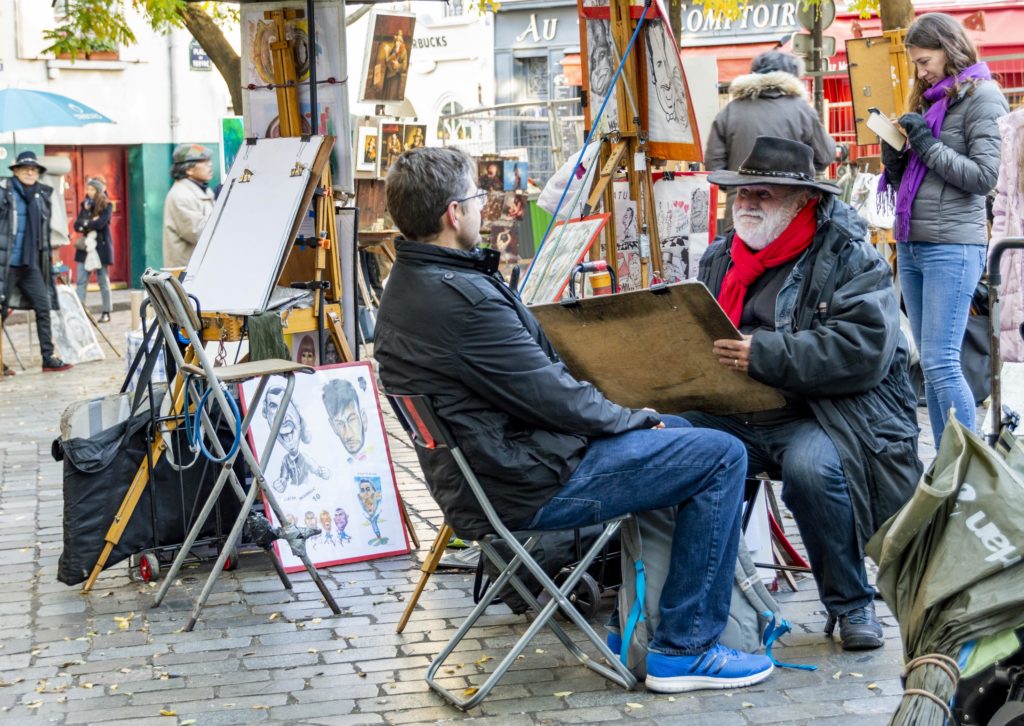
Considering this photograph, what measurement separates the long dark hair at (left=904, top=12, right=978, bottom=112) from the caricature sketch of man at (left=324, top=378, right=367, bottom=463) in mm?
2701

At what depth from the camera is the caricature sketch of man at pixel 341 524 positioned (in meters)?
5.66

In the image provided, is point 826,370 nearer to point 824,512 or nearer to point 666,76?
point 824,512

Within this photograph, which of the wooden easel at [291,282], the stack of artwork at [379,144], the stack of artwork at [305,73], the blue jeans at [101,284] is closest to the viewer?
the wooden easel at [291,282]

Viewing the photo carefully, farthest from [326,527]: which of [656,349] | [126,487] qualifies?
[656,349]

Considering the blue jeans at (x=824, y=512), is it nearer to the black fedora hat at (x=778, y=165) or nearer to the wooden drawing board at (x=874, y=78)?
the black fedora hat at (x=778, y=165)

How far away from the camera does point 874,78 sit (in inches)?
366

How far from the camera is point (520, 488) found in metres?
3.95

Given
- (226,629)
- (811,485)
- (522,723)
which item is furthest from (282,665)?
(811,485)

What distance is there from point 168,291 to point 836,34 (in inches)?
670

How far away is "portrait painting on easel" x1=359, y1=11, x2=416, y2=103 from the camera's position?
12.9m

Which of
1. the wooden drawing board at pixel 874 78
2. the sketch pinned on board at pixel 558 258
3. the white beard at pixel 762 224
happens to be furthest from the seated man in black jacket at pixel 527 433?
the wooden drawing board at pixel 874 78

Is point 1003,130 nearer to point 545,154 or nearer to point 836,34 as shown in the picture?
point 836,34

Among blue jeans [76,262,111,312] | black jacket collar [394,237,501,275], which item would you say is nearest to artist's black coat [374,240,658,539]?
black jacket collar [394,237,501,275]

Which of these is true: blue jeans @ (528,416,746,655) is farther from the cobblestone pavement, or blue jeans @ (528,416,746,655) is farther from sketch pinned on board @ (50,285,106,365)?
sketch pinned on board @ (50,285,106,365)
